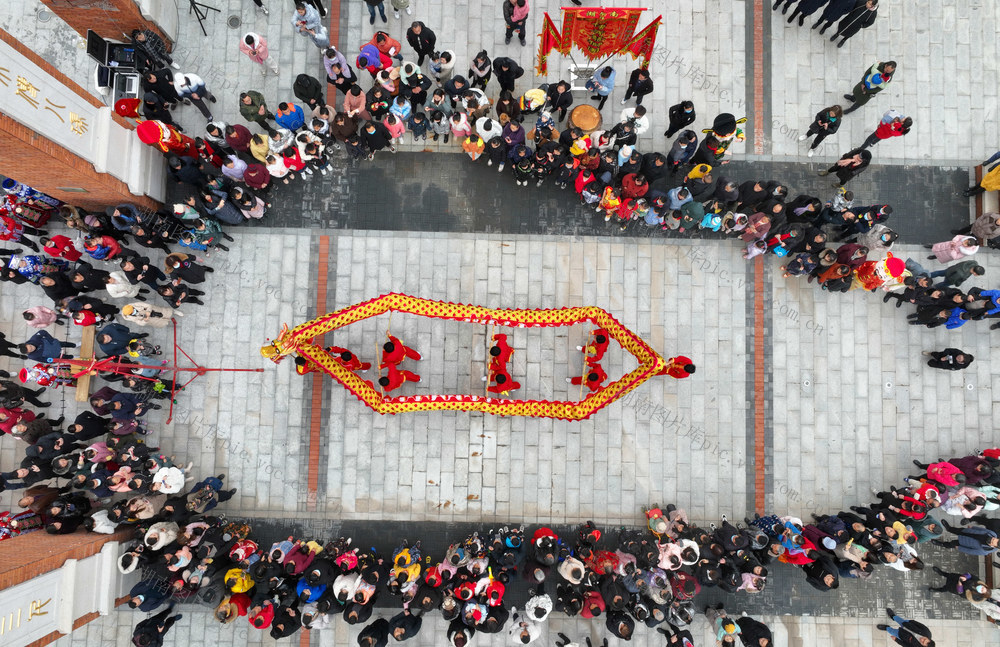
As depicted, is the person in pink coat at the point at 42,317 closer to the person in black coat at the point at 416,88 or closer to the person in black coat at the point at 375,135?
the person in black coat at the point at 375,135

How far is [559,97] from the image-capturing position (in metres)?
10.3

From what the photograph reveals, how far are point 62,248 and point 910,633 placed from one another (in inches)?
761

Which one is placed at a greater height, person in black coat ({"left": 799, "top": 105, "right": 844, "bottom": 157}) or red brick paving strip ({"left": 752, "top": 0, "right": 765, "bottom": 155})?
red brick paving strip ({"left": 752, "top": 0, "right": 765, "bottom": 155})

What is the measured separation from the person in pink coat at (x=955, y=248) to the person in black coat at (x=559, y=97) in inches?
350

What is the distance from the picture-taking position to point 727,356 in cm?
1157

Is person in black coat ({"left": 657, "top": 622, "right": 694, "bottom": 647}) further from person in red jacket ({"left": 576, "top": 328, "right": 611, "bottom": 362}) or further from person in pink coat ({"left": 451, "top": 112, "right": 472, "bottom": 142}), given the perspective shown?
person in pink coat ({"left": 451, "top": 112, "right": 472, "bottom": 142})

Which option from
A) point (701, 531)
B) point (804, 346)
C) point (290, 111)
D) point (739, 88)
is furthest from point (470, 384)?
point (739, 88)

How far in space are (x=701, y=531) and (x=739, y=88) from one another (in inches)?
412

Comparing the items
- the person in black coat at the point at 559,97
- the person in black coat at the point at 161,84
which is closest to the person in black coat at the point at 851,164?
the person in black coat at the point at 559,97

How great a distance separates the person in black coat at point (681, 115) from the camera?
1038 centimetres

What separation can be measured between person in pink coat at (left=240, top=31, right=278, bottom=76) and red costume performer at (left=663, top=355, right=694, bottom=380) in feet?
36.0

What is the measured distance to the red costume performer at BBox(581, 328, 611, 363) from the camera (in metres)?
10.7

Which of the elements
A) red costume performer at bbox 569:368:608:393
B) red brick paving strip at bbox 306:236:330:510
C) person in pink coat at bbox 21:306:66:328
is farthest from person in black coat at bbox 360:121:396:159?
person in pink coat at bbox 21:306:66:328

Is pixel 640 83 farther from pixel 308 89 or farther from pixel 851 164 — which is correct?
pixel 308 89
